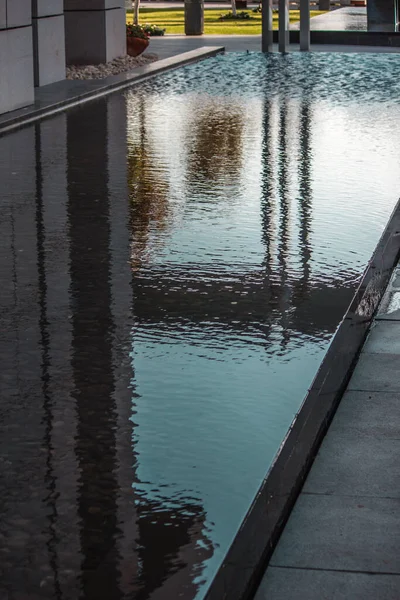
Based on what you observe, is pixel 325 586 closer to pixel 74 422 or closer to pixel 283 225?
pixel 74 422

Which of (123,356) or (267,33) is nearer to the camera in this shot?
(123,356)

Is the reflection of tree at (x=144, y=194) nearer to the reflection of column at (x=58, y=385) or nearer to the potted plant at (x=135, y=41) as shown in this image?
the reflection of column at (x=58, y=385)

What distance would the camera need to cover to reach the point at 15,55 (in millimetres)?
20125

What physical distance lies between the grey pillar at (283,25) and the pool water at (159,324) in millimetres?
15227

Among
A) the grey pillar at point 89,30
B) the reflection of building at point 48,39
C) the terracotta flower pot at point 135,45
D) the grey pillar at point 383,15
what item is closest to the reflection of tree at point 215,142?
the reflection of building at point 48,39

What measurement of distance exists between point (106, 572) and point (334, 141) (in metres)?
11.8

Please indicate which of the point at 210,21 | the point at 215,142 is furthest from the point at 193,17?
the point at 215,142

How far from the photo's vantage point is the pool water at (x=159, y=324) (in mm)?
4820

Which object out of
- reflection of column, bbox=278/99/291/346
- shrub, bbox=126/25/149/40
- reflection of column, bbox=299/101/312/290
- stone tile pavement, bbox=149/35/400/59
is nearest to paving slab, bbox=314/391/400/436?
reflection of column, bbox=278/99/291/346

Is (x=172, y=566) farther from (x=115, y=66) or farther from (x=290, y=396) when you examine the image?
(x=115, y=66)

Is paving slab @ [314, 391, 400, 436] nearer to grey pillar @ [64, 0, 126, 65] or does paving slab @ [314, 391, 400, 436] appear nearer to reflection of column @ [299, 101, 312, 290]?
reflection of column @ [299, 101, 312, 290]

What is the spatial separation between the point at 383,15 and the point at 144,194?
2403 cm

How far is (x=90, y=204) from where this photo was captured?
460 inches

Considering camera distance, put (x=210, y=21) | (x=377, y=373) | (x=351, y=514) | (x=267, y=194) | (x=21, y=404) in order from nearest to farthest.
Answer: (x=351, y=514), (x=21, y=404), (x=377, y=373), (x=267, y=194), (x=210, y=21)
